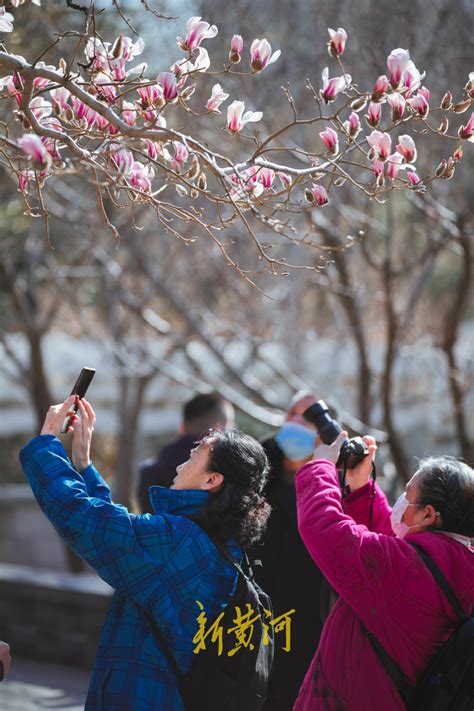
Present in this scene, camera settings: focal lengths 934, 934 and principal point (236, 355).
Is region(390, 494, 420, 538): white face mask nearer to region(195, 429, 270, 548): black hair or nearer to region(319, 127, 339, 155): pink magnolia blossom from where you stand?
region(195, 429, 270, 548): black hair

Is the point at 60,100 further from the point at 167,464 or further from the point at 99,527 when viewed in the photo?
the point at 167,464

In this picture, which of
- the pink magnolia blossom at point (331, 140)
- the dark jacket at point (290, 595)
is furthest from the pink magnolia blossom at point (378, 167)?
the dark jacket at point (290, 595)

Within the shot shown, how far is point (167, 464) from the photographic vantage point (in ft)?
14.1

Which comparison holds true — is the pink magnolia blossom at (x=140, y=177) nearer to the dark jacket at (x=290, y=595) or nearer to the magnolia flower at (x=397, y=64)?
the magnolia flower at (x=397, y=64)

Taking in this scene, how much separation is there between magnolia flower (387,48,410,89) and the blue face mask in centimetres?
148

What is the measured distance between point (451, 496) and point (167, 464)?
1.80m

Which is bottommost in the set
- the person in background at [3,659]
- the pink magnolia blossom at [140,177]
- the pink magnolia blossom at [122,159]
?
the person in background at [3,659]

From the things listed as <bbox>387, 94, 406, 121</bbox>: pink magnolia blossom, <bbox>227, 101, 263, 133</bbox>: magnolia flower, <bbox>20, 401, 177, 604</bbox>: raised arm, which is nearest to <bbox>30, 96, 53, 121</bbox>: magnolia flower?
<bbox>227, 101, 263, 133</bbox>: magnolia flower

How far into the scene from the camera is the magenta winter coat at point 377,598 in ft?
8.59

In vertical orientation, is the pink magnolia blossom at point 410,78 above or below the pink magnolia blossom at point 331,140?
above

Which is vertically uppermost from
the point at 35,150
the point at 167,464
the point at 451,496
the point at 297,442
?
the point at 35,150

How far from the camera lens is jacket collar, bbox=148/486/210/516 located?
2.71 m

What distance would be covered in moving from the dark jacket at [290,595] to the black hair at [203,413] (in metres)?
0.85

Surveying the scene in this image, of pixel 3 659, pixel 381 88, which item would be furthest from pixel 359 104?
pixel 3 659
